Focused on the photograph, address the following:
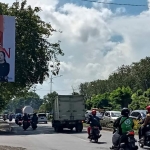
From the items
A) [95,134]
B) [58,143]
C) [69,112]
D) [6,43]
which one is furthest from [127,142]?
[69,112]

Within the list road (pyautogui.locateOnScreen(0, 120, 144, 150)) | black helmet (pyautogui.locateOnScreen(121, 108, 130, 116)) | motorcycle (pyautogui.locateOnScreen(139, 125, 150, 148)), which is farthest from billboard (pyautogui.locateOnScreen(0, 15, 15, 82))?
black helmet (pyautogui.locateOnScreen(121, 108, 130, 116))

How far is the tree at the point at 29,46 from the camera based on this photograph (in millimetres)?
38938

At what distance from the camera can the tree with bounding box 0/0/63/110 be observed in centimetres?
3894

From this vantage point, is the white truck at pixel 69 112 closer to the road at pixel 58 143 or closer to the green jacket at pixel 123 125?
the road at pixel 58 143

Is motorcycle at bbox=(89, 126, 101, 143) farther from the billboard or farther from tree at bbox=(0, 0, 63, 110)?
tree at bbox=(0, 0, 63, 110)

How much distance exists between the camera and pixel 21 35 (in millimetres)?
40125

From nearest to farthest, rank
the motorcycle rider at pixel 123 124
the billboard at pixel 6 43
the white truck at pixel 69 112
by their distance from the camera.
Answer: the motorcycle rider at pixel 123 124
the billboard at pixel 6 43
the white truck at pixel 69 112

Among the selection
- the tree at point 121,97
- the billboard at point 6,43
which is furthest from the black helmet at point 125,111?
the tree at point 121,97

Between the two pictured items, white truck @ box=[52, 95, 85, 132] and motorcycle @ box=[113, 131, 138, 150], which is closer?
motorcycle @ box=[113, 131, 138, 150]

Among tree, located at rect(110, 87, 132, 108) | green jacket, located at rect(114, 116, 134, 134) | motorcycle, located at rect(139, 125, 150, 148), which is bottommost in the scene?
motorcycle, located at rect(139, 125, 150, 148)

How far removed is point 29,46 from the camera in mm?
39562

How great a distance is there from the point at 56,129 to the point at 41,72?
7.01m

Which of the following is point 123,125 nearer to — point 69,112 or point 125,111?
point 125,111

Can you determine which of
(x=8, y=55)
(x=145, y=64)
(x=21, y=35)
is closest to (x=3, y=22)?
(x=8, y=55)
